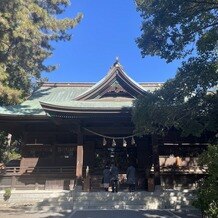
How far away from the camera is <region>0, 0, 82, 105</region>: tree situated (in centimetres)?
1988

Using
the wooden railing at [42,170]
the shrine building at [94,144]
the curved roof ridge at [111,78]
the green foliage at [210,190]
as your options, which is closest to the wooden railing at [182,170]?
the shrine building at [94,144]

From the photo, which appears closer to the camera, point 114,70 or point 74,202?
point 74,202

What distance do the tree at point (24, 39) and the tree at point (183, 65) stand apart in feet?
32.9

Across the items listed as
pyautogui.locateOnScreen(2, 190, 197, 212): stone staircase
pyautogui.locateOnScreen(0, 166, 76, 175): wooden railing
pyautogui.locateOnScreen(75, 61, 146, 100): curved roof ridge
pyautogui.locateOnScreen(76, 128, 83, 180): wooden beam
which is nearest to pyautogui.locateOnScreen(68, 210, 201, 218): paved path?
pyautogui.locateOnScreen(2, 190, 197, 212): stone staircase

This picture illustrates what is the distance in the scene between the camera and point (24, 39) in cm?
2103

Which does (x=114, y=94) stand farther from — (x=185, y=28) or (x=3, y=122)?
(x=185, y=28)

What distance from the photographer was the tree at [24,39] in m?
19.9

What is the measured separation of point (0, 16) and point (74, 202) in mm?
12357

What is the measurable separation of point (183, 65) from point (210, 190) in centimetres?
534

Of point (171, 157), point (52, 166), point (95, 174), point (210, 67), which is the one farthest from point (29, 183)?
point (210, 67)

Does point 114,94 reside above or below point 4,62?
below

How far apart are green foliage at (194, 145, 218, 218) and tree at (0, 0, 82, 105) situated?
47.7 feet

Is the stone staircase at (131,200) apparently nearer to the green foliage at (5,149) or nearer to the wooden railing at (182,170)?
the wooden railing at (182,170)

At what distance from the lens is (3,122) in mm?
18875
